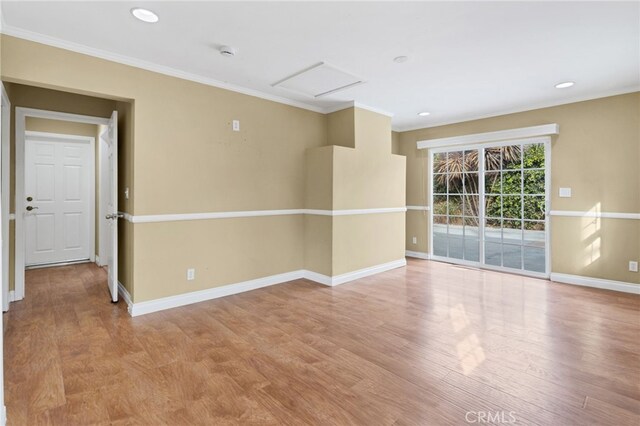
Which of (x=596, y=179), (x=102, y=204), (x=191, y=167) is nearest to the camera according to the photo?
(x=191, y=167)

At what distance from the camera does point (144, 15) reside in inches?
93.3

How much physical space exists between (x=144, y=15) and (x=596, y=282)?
5662 millimetres

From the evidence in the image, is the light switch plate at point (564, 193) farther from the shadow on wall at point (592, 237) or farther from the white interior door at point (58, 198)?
the white interior door at point (58, 198)

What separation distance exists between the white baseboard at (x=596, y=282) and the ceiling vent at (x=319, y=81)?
378 centimetres

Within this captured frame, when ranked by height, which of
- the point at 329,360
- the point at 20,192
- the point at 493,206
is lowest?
the point at 329,360

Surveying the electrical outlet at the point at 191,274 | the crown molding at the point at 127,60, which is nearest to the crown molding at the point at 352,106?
the crown molding at the point at 127,60

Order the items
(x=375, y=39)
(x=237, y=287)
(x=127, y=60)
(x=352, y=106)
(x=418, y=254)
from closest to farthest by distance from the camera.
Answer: (x=375, y=39)
(x=127, y=60)
(x=237, y=287)
(x=352, y=106)
(x=418, y=254)

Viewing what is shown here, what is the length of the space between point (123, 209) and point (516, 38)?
4210 millimetres

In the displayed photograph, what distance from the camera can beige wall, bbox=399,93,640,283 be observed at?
3.96m

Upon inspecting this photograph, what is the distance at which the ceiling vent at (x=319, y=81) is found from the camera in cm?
336

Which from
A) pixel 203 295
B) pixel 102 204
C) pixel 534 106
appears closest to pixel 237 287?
pixel 203 295

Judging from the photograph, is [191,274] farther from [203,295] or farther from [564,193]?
[564,193]

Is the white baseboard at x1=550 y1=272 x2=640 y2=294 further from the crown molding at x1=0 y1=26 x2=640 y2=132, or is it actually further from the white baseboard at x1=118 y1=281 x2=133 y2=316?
the white baseboard at x1=118 y1=281 x2=133 y2=316

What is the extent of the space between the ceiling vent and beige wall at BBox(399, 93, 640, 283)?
2.85 metres
